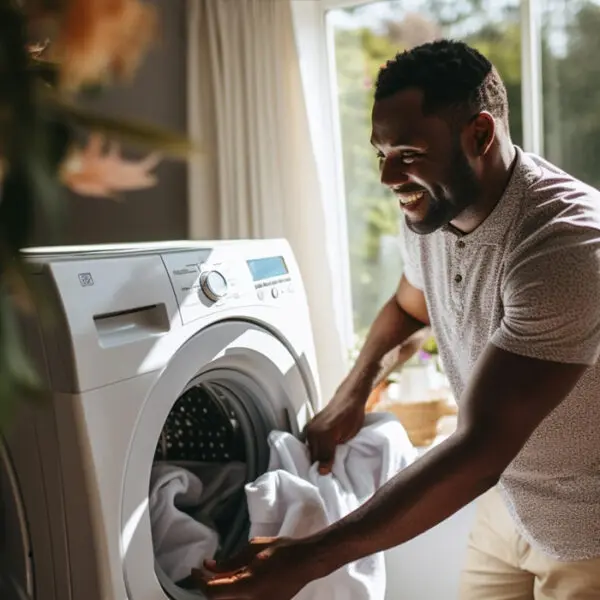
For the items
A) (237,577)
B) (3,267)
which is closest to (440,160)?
(237,577)

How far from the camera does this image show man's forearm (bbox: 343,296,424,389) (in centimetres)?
160

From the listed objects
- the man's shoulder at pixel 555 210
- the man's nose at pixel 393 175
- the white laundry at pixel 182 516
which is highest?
the man's nose at pixel 393 175

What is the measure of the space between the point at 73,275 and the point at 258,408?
58 centimetres

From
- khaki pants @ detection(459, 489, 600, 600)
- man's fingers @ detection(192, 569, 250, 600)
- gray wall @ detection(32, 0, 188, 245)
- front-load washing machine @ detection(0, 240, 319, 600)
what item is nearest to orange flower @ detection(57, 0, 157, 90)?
front-load washing machine @ detection(0, 240, 319, 600)

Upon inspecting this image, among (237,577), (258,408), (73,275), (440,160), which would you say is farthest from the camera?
(258,408)

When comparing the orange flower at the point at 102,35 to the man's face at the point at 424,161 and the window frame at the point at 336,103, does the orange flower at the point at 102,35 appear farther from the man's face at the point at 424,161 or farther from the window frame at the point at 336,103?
the window frame at the point at 336,103

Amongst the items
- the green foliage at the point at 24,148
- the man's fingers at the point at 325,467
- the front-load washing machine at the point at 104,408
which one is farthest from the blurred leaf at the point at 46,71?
the man's fingers at the point at 325,467

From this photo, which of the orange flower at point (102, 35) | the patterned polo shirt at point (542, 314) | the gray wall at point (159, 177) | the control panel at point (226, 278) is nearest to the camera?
the orange flower at point (102, 35)

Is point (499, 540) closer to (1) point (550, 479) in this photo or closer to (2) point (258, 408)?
(1) point (550, 479)

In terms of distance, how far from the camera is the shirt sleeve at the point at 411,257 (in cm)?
155

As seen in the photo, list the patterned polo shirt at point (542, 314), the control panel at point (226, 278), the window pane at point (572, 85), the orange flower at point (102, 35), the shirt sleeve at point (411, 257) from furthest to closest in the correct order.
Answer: the window pane at point (572, 85), the shirt sleeve at point (411, 257), the control panel at point (226, 278), the patterned polo shirt at point (542, 314), the orange flower at point (102, 35)

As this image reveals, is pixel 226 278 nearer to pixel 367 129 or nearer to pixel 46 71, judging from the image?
pixel 46 71

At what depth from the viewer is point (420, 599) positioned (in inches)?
72.5

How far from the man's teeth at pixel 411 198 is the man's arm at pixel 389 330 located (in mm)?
334
